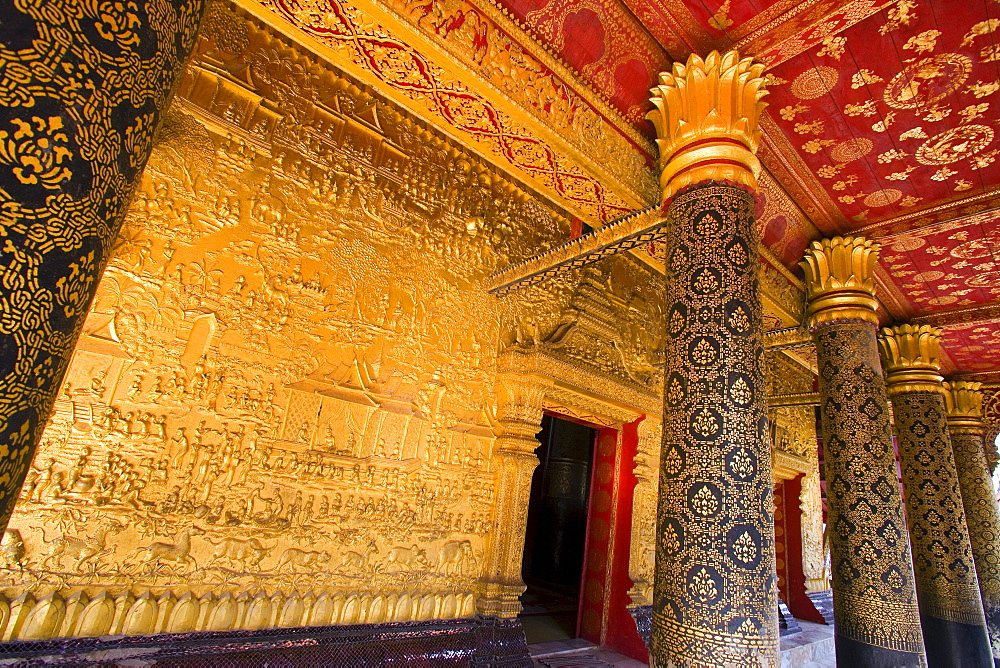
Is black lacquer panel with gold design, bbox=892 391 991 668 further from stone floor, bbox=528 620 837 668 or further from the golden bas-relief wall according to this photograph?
the golden bas-relief wall

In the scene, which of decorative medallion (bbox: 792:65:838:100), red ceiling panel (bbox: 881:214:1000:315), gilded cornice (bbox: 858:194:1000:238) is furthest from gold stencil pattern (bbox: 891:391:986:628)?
decorative medallion (bbox: 792:65:838:100)

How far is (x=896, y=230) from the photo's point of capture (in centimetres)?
501

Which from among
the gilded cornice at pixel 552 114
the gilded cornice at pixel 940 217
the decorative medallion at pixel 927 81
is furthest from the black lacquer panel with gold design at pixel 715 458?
the gilded cornice at pixel 940 217

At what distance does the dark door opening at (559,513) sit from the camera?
25.7ft

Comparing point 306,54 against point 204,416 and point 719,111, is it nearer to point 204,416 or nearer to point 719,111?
point 204,416

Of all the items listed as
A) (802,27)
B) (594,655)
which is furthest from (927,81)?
(594,655)

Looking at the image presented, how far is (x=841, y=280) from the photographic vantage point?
477cm

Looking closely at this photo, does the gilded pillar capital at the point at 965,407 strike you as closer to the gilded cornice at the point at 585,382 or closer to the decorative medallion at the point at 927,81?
the gilded cornice at the point at 585,382

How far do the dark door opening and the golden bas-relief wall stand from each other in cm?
430

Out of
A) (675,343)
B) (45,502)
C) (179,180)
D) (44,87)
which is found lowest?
(45,502)

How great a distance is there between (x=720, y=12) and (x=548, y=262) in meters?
2.01

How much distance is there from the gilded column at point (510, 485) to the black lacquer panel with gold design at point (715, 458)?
1822 mm

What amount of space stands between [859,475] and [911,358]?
3.89 m

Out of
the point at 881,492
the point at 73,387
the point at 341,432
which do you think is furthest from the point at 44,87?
the point at 881,492
